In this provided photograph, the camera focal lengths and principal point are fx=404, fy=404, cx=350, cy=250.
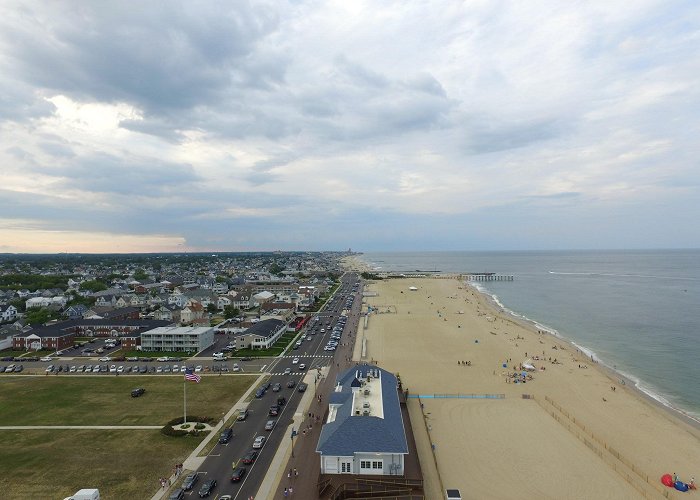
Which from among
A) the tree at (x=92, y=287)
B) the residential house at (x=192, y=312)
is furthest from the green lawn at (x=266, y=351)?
the tree at (x=92, y=287)

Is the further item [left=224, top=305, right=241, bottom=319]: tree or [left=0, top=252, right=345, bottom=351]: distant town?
[left=224, top=305, right=241, bottom=319]: tree

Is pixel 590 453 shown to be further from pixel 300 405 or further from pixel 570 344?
pixel 570 344

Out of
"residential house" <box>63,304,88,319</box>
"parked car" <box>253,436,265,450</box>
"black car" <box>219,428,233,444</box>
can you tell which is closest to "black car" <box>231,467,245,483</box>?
"parked car" <box>253,436,265,450</box>

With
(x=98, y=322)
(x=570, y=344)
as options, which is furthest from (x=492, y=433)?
(x=98, y=322)

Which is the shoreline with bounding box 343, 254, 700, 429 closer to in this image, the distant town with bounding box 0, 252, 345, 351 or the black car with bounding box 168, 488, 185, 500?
the black car with bounding box 168, 488, 185, 500

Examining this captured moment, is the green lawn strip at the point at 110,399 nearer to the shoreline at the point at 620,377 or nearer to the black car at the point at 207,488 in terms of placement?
the black car at the point at 207,488

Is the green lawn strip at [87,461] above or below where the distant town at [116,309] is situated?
below
